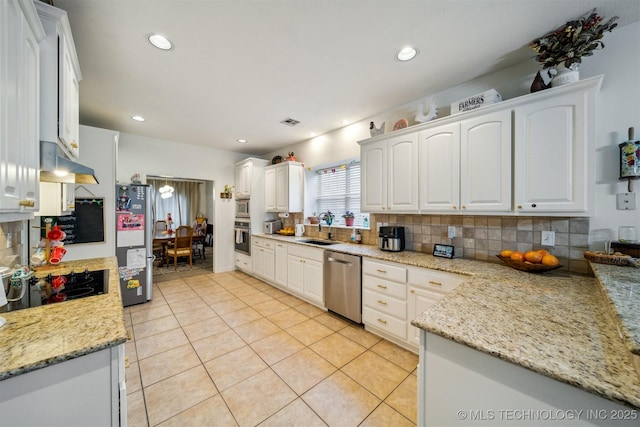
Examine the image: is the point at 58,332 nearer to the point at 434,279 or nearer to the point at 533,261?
the point at 434,279

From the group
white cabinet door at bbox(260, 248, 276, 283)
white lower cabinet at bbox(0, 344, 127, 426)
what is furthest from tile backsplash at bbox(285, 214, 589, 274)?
white lower cabinet at bbox(0, 344, 127, 426)

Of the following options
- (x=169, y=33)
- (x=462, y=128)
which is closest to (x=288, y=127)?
(x=169, y=33)

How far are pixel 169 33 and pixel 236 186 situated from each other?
351 centimetres

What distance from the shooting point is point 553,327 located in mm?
1008

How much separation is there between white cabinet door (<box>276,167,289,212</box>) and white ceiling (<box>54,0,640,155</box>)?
1309 mm

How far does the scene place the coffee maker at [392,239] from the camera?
2.73m

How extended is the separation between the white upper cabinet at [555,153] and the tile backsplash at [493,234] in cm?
32

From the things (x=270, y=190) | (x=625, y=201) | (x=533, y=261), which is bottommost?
(x=533, y=261)

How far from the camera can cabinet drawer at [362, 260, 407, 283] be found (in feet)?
7.57

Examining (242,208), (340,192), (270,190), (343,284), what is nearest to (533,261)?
(343,284)

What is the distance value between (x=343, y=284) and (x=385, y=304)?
22.4 inches

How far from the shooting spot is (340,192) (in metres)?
3.93

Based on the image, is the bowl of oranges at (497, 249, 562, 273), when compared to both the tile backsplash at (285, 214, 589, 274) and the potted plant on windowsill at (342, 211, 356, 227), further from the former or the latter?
the potted plant on windowsill at (342, 211, 356, 227)

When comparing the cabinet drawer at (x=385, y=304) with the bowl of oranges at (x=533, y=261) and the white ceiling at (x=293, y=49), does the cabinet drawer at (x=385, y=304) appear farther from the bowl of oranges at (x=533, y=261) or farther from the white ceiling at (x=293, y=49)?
the white ceiling at (x=293, y=49)
